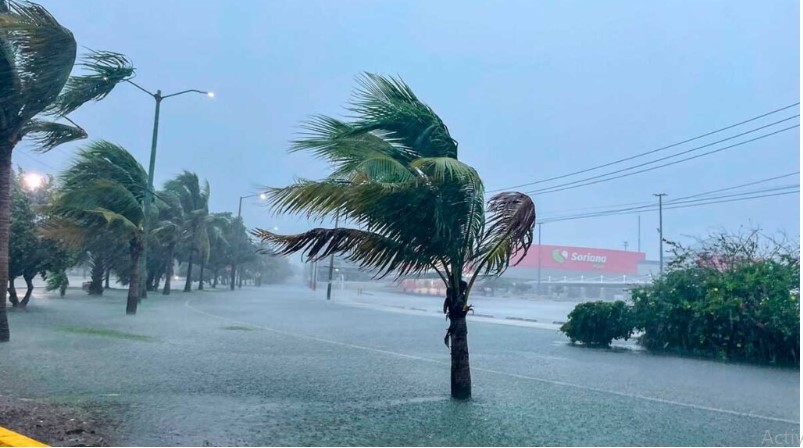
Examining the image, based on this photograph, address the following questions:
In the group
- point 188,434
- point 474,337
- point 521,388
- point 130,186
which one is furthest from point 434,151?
point 130,186

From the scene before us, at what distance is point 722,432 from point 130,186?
20.0m

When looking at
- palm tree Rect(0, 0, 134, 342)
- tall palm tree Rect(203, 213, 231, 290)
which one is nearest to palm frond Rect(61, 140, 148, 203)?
palm tree Rect(0, 0, 134, 342)

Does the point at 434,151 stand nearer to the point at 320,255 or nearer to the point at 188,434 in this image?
the point at 320,255

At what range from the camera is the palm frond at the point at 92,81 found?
12.5 m

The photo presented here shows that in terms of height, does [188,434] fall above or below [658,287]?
below

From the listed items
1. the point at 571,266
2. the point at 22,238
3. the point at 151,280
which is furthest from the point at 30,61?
the point at 571,266

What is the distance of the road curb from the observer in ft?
18.5

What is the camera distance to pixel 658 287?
16156mm

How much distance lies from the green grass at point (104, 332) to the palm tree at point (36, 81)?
2.55 m

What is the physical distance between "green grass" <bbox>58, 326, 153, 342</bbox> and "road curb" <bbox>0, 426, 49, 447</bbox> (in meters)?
8.80

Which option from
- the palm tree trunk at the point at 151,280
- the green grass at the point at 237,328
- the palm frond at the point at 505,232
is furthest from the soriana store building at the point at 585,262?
the palm frond at the point at 505,232

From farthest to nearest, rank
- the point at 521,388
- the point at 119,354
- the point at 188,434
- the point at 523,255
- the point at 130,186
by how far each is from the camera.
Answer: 1. the point at 130,186
2. the point at 119,354
3. the point at 521,388
4. the point at 523,255
5. the point at 188,434

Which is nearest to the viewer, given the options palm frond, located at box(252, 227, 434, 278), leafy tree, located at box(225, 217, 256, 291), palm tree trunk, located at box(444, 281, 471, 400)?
palm frond, located at box(252, 227, 434, 278)

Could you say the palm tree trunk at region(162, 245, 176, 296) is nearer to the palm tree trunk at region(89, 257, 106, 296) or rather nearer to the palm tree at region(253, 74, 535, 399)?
the palm tree trunk at region(89, 257, 106, 296)
